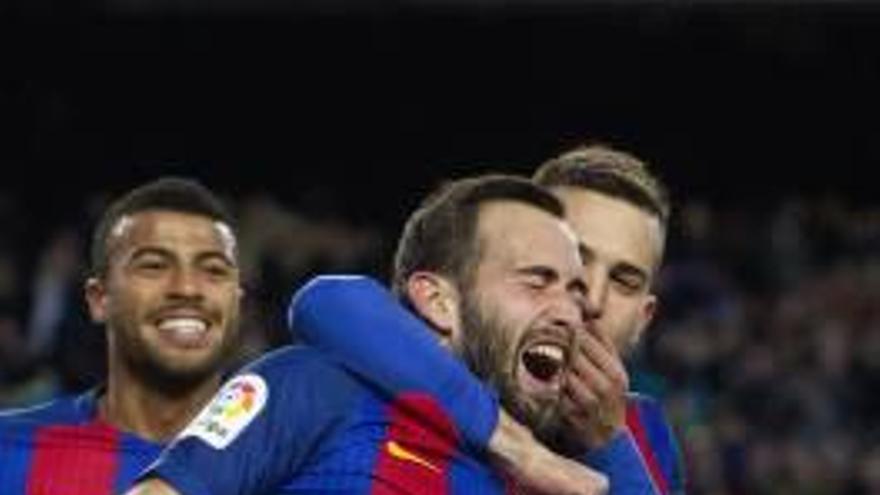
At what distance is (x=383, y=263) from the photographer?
10758 millimetres

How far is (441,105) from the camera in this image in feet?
43.9

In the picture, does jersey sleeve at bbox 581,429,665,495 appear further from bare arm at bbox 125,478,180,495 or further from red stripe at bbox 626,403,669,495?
bare arm at bbox 125,478,180,495

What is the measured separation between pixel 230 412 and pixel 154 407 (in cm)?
122

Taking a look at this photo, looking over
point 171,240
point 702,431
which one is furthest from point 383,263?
point 171,240

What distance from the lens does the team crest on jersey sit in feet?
11.6

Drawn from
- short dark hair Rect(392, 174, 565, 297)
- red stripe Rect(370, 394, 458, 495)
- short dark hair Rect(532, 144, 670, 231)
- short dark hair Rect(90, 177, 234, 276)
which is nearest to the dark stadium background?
short dark hair Rect(90, 177, 234, 276)

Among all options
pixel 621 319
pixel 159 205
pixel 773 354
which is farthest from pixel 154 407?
pixel 773 354

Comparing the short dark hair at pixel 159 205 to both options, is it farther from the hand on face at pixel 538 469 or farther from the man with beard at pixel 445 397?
the hand on face at pixel 538 469

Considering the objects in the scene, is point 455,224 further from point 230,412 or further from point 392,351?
point 230,412

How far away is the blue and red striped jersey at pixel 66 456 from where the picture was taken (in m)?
4.66

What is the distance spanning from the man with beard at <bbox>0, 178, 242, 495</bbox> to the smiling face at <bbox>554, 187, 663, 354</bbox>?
76cm

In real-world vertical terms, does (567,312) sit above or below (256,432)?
above

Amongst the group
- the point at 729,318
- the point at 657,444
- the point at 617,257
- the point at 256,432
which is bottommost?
the point at 729,318

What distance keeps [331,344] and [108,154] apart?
9.01 m
